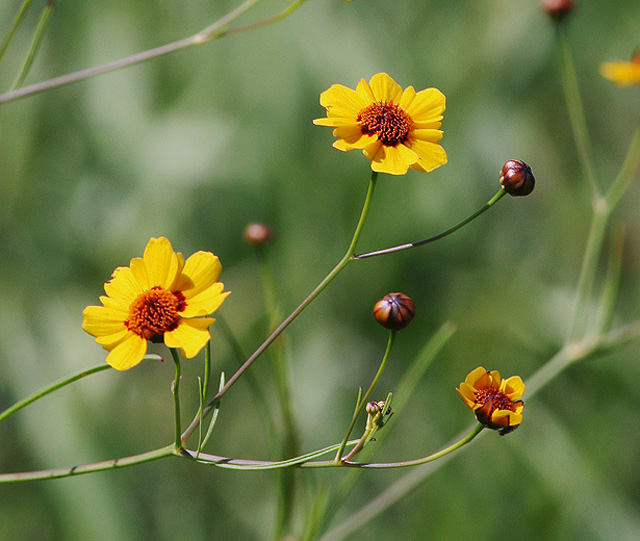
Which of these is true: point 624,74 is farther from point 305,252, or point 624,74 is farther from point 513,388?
point 305,252

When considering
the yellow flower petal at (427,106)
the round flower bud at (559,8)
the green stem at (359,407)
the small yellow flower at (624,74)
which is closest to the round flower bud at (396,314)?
the green stem at (359,407)

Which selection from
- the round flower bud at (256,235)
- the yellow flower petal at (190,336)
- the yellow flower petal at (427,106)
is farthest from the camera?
the round flower bud at (256,235)

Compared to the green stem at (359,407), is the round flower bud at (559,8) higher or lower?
higher

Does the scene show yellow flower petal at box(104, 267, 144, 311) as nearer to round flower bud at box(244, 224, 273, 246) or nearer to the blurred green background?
round flower bud at box(244, 224, 273, 246)

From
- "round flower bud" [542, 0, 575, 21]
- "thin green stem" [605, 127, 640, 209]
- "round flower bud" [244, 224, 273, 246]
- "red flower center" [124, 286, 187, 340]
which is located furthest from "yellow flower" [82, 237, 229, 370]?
"round flower bud" [542, 0, 575, 21]

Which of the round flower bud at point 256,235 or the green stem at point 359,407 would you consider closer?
the green stem at point 359,407

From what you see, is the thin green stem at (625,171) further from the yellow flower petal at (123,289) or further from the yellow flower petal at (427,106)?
the yellow flower petal at (123,289)

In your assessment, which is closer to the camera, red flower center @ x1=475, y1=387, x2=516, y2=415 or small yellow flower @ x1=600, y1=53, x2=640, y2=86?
red flower center @ x1=475, y1=387, x2=516, y2=415
